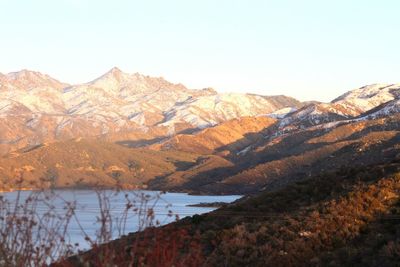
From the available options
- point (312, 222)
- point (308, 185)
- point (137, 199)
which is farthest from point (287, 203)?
point (137, 199)

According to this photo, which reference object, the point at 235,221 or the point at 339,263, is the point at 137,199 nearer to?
the point at 339,263

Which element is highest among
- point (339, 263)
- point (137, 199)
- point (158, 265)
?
Result: point (137, 199)

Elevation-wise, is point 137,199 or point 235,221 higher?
point 137,199

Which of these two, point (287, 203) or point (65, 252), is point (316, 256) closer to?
point (287, 203)

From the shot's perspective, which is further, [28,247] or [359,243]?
[359,243]

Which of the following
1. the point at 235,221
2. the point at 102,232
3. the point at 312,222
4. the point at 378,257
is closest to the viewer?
the point at 102,232

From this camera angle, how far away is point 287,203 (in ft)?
107

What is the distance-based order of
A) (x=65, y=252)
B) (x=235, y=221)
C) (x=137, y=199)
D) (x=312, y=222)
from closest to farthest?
(x=65, y=252) → (x=137, y=199) → (x=312, y=222) → (x=235, y=221)

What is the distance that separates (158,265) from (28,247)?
5.18ft

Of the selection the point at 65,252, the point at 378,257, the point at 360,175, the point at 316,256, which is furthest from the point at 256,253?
the point at 65,252

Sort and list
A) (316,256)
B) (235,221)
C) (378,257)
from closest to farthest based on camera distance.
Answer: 1. (378,257)
2. (316,256)
3. (235,221)

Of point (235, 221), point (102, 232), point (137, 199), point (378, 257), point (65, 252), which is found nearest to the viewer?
point (102, 232)

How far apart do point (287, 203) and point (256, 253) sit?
10107 millimetres

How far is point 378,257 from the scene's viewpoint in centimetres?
2041
